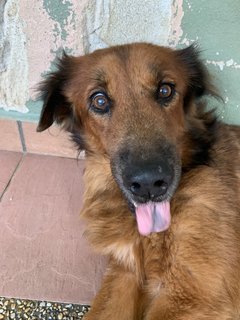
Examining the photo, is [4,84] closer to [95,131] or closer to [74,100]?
[74,100]

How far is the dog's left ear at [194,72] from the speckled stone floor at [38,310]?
3.60 ft

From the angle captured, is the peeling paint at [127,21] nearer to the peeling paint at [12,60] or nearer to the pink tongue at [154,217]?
the peeling paint at [12,60]

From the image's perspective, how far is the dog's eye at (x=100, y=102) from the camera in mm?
1829

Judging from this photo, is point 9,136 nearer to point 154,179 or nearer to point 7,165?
point 7,165

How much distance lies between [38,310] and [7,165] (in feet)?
3.60

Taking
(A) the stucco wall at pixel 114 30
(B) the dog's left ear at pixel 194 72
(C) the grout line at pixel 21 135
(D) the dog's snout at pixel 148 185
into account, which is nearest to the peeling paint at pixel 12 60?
(A) the stucco wall at pixel 114 30

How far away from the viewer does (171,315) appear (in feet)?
5.49

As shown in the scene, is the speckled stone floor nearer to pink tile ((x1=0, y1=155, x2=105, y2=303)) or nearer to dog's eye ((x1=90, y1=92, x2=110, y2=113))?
pink tile ((x1=0, y1=155, x2=105, y2=303))

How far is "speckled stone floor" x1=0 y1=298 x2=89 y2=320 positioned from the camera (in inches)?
76.8

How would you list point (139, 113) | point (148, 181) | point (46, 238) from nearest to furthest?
point (148, 181), point (139, 113), point (46, 238)

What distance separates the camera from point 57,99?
6.95 feet

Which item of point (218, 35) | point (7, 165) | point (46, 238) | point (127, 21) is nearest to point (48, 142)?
point (7, 165)

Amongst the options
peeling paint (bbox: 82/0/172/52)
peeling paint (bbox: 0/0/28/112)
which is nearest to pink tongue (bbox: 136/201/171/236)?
peeling paint (bbox: 82/0/172/52)

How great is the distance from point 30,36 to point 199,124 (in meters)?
1.15
